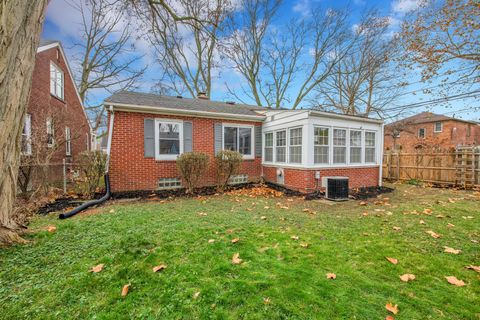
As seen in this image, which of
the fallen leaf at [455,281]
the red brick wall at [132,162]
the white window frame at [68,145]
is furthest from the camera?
the white window frame at [68,145]

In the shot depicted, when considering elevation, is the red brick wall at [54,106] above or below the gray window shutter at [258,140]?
above

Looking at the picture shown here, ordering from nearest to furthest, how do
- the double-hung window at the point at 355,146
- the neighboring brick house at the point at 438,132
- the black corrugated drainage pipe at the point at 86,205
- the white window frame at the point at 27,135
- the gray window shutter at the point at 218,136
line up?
the black corrugated drainage pipe at the point at 86,205, the white window frame at the point at 27,135, the double-hung window at the point at 355,146, the gray window shutter at the point at 218,136, the neighboring brick house at the point at 438,132

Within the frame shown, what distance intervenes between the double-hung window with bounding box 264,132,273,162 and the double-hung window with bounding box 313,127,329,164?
7.44 ft

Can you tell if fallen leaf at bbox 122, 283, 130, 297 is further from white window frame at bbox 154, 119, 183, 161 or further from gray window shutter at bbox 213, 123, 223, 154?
gray window shutter at bbox 213, 123, 223, 154

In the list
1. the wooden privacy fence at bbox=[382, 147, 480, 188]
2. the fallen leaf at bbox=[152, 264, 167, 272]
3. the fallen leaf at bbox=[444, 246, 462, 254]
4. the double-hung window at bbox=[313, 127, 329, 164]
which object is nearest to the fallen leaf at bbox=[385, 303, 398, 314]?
the fallen leaf at bbox=[444, 246, 462, 254]

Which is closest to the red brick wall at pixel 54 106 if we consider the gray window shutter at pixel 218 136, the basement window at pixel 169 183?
the basement window at pixel 169 183

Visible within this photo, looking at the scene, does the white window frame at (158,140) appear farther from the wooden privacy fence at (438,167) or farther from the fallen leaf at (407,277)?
the wooden privacy fence at (438,167)

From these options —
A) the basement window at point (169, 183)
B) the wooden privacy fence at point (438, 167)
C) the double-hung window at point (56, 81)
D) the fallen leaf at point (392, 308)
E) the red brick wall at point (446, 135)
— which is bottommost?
the fallen leaf at point (392, 308)

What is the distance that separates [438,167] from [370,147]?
3904mm

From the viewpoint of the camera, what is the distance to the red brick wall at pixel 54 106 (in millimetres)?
8281

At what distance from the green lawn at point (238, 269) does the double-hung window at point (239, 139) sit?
5389 millimetres

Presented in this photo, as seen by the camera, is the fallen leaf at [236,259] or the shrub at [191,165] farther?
the shrub at [191,165]

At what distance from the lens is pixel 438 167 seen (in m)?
9.77

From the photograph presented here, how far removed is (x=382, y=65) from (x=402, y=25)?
7.42 m
